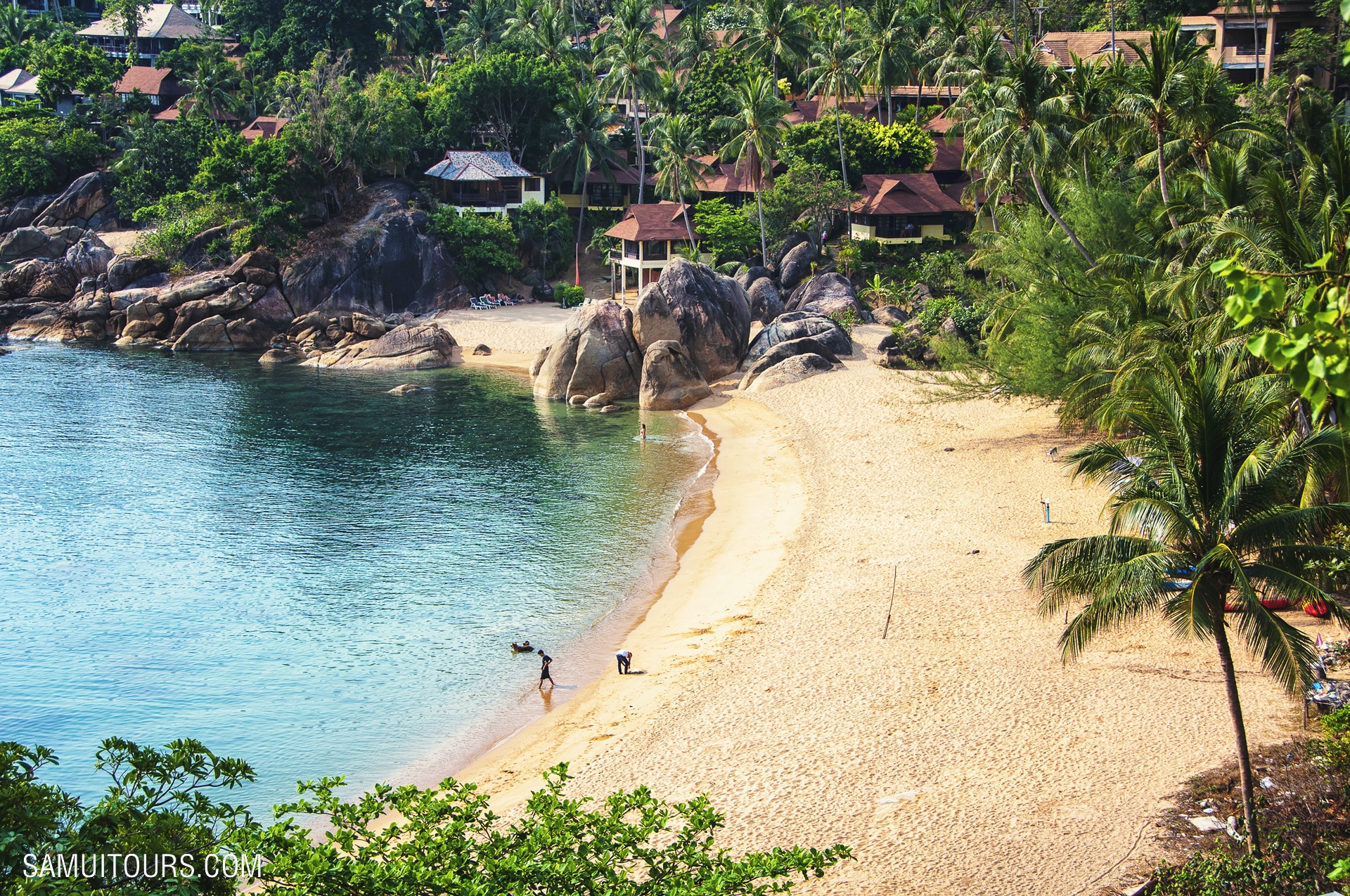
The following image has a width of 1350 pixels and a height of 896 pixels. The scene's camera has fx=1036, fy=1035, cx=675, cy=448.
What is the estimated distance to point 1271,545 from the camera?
13.8 meters

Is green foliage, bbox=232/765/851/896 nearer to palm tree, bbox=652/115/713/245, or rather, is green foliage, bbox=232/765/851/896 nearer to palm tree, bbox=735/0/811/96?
palm tree, bbox=652/115/713/245

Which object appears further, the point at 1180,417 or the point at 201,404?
the point at 201,404

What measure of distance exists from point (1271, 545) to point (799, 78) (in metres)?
63.8

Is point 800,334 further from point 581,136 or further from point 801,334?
point 581,136

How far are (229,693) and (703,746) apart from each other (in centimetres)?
1094

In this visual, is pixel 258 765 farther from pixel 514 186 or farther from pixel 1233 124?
pixel 514 186

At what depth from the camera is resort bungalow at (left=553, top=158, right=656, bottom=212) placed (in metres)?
74.2

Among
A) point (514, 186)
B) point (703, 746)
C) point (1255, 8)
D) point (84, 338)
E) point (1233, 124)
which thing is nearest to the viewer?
point (703, 746)

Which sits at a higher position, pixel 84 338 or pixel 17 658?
pixel 84 338

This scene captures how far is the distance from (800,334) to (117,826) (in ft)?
146

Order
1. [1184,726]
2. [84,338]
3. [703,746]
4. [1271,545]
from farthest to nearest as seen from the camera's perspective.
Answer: [84,338] → [703,746] → [1184,726] → [1271,545]

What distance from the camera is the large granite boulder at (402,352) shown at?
5738 cm

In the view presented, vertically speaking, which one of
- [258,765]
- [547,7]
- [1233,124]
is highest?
[547,7]

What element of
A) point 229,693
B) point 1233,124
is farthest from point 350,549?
point 1233,124
